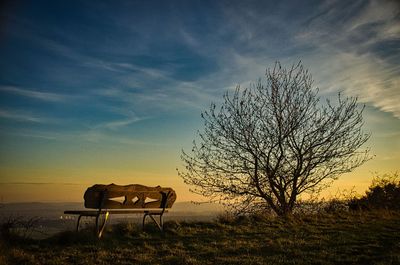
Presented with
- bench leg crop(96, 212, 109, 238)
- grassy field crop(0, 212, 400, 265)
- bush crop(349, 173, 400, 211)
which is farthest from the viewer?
bush crop(349, 173, 400, 211)

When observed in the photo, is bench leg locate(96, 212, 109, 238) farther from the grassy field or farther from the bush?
the bush

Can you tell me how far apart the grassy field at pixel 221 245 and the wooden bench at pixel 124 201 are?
0.46m

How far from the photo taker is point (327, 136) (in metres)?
12.2

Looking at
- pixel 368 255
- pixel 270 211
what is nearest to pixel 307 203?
pixel 270 211

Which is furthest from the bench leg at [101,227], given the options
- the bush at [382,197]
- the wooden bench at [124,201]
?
the bush at [382,197]

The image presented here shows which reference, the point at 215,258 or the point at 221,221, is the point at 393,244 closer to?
the point at 215,258

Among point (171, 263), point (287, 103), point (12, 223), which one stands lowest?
point (171, 263)

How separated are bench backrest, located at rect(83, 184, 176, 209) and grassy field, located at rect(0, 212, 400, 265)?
671 mm

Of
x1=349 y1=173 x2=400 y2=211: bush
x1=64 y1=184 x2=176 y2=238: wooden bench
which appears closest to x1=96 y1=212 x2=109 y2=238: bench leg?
x1=64 y1=184 x2=176 y2=238: wooden bench

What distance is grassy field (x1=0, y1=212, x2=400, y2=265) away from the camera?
6020 mm

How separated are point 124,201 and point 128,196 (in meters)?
0.16

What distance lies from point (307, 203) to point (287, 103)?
3.63 m

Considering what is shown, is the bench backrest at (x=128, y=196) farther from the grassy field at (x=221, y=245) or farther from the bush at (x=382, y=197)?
the bush at (x=382, y=197)

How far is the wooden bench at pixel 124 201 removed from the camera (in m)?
7.93
